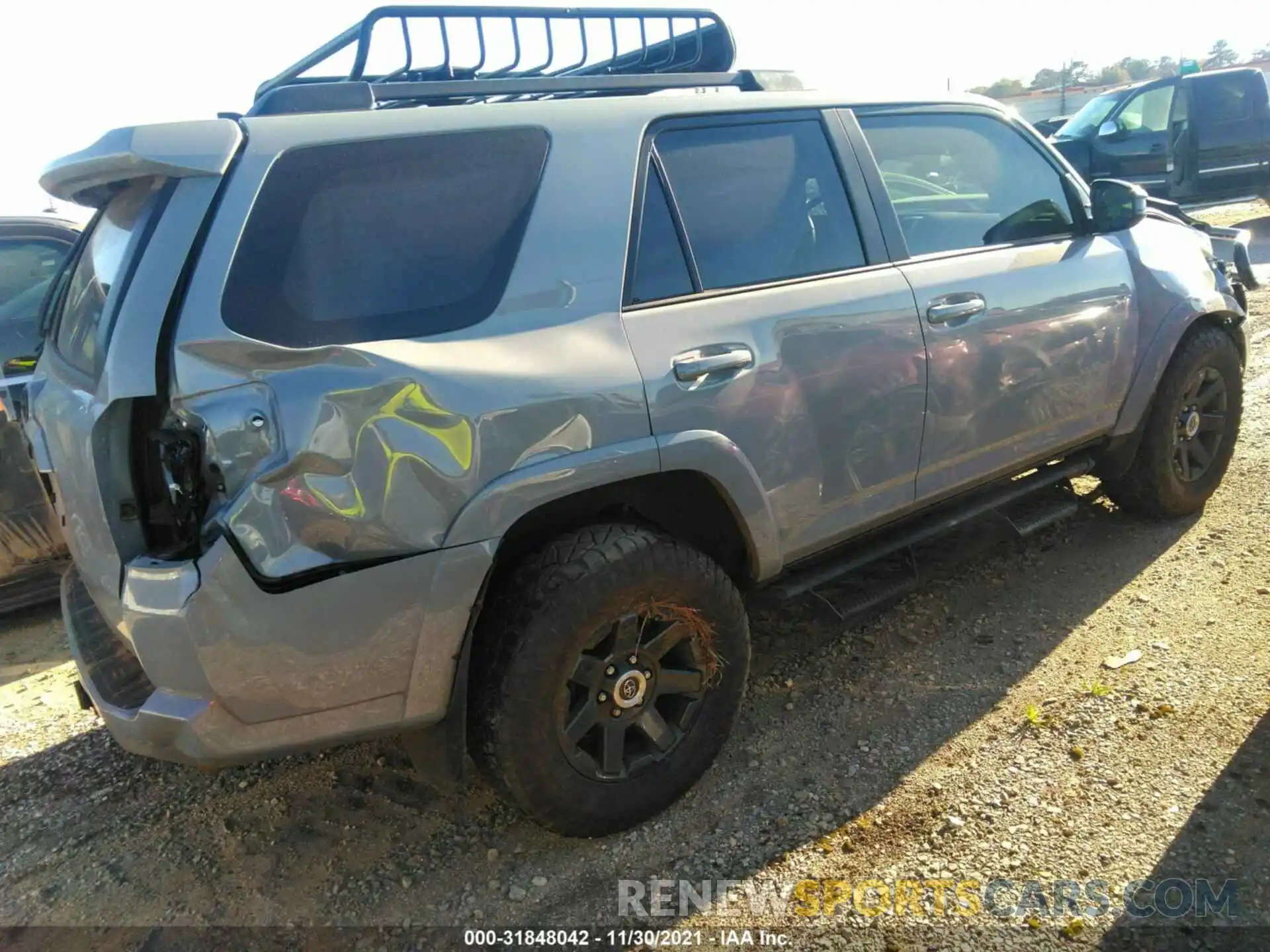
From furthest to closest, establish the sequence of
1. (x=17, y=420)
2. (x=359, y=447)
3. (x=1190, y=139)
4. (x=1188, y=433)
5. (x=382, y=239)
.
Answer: (x=1190, y=139)
(x=1188, y=433)
(x=17, y=420)
(x=382, y=239)
(x=359, y=447)

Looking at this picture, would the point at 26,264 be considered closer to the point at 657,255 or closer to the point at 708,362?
the point at 657,255

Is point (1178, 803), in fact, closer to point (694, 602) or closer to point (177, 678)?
point (694, 602)

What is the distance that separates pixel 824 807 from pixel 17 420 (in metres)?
3.35

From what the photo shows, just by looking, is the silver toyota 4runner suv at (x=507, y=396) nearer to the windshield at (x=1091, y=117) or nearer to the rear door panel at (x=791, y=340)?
the rear door panel at (x=791, y=340)

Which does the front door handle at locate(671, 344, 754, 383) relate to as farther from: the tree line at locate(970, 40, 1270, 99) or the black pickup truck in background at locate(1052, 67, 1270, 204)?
the tree line at locate(970, 40, 1270, 99)

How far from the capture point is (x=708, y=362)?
2459 mm

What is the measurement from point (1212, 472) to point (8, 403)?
5.20 m

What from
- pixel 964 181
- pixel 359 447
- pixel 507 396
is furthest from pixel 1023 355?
pixel 359 447

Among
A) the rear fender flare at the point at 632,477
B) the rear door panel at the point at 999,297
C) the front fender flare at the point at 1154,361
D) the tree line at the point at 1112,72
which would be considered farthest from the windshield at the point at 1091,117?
the tree line at the point at 1112,72

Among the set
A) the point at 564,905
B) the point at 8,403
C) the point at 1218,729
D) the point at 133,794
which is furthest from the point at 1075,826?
the point at 8,403

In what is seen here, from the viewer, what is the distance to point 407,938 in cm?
228

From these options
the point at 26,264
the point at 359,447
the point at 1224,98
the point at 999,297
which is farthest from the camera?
the point at 1224,98

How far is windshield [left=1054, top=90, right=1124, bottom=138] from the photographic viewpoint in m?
12.2

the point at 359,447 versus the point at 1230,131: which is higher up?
the point at 359,447
